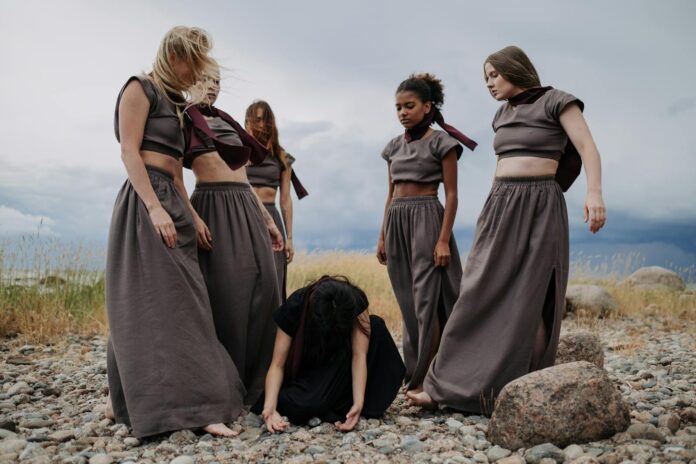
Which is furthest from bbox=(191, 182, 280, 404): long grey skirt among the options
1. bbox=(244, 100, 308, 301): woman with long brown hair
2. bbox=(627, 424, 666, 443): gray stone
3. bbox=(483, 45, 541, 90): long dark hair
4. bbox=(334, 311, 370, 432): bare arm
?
bbox=(627, 424, 666, 443): gray stone

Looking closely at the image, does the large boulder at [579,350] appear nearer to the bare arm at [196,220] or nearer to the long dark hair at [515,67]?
the long dark hair at [515,67]

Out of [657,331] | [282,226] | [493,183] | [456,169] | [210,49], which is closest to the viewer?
[210,49]

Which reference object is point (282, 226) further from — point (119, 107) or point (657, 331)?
point (657, 331)

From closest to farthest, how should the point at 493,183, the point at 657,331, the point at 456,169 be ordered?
1. the point at 493,183
2. the point at 456,169
3. the point at 657,331

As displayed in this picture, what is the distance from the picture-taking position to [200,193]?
4.43 metres

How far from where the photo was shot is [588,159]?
3949mm

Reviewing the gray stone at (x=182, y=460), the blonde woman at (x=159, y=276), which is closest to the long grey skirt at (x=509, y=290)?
the blonde woman at (x=159, y=276)

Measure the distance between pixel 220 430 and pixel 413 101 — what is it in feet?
8.92

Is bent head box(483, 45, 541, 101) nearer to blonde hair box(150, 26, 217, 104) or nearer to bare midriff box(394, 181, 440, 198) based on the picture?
bare midriff box(394, 181, 440, 198)

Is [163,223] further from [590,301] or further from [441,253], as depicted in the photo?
[590,301]

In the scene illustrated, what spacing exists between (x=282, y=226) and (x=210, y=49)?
3129mm

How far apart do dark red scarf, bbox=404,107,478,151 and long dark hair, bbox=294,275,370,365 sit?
142 centimetres

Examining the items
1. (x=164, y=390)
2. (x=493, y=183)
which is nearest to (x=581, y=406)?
(x=493, y=183)

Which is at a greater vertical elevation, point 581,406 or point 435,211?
point 435,211
